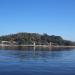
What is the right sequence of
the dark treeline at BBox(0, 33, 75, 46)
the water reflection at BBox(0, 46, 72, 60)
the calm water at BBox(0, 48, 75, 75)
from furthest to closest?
the dark treeline at BBox(0, 33, 75, 46) → the water reflection at BBox(0, 46, 72, 60) → the calm water at BBox(0, 48, 75, 75)

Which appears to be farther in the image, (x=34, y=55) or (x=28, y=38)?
(x=28, y=38)

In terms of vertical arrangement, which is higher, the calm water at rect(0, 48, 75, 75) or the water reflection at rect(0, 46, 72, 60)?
the water reflection at rect(0, 46, 72, 60)

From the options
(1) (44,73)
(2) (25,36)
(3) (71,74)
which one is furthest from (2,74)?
(2) (25,36)

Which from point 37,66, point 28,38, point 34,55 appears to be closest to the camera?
point 37,66

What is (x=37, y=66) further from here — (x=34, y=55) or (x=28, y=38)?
(x=28, y=38)

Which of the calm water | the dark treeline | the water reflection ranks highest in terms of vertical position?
the dark treeline

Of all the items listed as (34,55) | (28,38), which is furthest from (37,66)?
(28,38)

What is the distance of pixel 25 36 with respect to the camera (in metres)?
190

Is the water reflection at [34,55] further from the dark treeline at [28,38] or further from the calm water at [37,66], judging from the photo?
the dark treeline at [28,38]

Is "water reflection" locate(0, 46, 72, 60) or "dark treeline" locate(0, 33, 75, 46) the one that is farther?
"dark treeline" locate(0, 33, 75, 46)

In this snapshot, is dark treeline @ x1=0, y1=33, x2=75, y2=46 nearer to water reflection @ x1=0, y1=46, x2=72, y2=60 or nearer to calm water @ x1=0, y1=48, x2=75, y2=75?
water reflection @ x1=0, y1=46, x2=72, y2=60

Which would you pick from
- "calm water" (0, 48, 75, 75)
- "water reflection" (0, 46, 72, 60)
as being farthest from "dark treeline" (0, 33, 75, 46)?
"calm water" (0, 48, 75, 75)

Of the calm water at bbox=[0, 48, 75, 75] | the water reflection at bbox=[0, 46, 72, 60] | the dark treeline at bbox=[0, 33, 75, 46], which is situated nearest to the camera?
the calm water at bbox=[0, 48, 75, 75]

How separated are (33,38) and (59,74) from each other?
16400 cm
